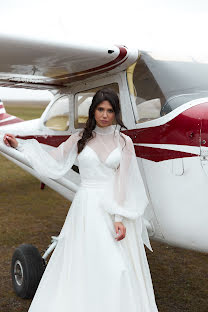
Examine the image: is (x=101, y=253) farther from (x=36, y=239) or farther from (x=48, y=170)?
(x=36, y=239)

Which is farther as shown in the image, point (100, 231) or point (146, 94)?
point (146, 94)

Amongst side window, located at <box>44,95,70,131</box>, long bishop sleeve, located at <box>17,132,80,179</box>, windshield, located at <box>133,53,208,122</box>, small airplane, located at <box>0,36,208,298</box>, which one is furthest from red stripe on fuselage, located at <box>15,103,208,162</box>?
side window, located at <box>44,95,70,131</box>

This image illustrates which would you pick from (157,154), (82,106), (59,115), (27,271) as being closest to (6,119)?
(59,115)

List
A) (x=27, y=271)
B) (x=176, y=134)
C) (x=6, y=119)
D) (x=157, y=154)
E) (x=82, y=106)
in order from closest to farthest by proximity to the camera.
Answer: (x=176, y=134), (x=157, y=154), (x=27, y=271), (x=82, y=106), (x=6, y=119)

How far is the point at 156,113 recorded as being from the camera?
291cm

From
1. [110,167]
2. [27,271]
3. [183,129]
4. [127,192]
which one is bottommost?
[27,271]

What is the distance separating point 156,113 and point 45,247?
2.82 meters

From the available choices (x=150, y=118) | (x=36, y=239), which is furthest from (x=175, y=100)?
(x=36, y=239)

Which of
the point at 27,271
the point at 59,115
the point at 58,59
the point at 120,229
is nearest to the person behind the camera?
the point at 120,229

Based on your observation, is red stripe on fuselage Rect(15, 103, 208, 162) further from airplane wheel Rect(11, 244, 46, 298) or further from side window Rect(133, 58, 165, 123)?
airplane wheel Rect(11, 244, 46, 298)

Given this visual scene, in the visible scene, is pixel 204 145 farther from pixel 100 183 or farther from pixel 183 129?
pixel 100 183

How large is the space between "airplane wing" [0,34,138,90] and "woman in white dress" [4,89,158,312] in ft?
2.08

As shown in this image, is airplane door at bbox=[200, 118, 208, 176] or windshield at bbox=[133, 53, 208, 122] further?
windshield at bbox=[133, 53, 208, 122]

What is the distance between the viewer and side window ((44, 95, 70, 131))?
4203 mm
